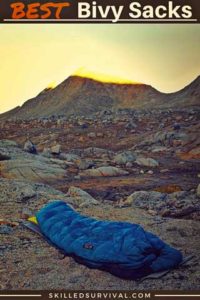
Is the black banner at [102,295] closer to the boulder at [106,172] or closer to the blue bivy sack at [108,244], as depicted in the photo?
the blue bivy sack at [108,244]

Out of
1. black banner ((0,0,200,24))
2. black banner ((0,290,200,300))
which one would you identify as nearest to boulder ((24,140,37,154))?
black banner ((0,0,200,24))

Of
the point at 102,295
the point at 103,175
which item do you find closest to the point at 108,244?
the point at 102,295

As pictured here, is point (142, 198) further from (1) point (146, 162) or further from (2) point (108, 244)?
(2) point (108, 244)

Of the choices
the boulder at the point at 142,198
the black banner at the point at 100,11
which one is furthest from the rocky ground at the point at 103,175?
the black banner at the point at 100,11

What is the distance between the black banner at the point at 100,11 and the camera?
543 centimetres

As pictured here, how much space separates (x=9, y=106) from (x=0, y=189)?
2.73 feet

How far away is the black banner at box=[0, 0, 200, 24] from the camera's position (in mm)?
5426

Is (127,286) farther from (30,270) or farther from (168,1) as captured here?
(168,1)

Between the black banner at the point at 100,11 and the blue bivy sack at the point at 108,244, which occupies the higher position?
the black banner at the point at 100,11

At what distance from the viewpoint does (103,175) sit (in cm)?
570

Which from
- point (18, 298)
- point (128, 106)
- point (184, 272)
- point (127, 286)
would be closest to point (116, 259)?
point (127, 286)

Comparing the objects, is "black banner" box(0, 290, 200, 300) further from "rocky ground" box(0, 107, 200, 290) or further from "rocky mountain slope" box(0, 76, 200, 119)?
"rocky mountain slope" box(0, 76, 200, 119)

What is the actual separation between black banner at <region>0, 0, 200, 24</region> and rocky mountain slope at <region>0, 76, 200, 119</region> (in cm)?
60

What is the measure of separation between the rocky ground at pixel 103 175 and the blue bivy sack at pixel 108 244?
0.31 ft
